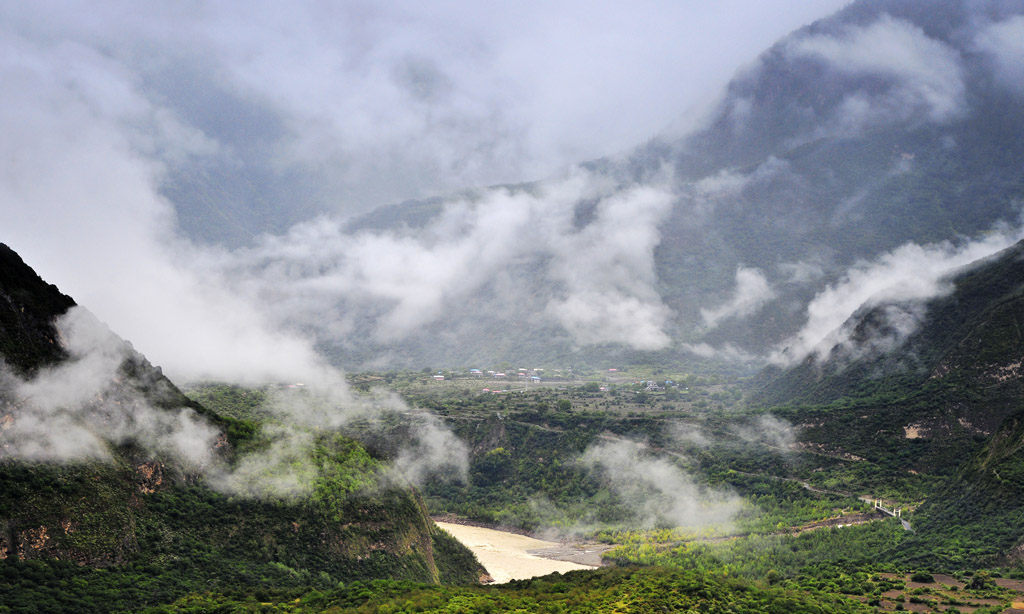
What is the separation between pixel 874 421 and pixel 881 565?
50.1m

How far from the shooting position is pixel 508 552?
118125 millimetres

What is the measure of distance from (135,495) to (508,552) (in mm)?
64211

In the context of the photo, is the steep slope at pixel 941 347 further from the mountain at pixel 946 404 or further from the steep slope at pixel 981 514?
the steep slope at pixel 981 514

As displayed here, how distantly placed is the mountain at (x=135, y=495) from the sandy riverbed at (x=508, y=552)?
18.6 m

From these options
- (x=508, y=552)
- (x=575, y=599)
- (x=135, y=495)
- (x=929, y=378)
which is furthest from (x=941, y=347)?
(x=135, y=495)

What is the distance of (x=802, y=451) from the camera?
13438 cm

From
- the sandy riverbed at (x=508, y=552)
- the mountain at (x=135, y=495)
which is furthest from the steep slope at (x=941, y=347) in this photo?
the mountain at (x=135, y=495)

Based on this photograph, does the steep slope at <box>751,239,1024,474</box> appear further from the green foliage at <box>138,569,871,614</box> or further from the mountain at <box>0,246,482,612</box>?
the mountain at <box>0,246,482,612</box>

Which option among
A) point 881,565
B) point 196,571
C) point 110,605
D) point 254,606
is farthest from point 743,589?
point 110,605

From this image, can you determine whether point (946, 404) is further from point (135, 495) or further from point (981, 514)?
point (135, 495)

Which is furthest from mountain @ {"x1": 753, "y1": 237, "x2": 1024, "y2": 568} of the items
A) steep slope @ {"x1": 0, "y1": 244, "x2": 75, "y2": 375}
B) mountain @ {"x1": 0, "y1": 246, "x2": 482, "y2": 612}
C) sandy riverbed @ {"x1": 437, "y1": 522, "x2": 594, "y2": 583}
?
steep slope @ {"x1": 0, "y1": 244, "x2": 75, "y2": 375}

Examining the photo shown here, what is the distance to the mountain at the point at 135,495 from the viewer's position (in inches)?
2203

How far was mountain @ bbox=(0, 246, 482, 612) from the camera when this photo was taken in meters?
56.0

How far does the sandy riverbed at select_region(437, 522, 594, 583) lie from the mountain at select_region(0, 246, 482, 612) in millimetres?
18581
